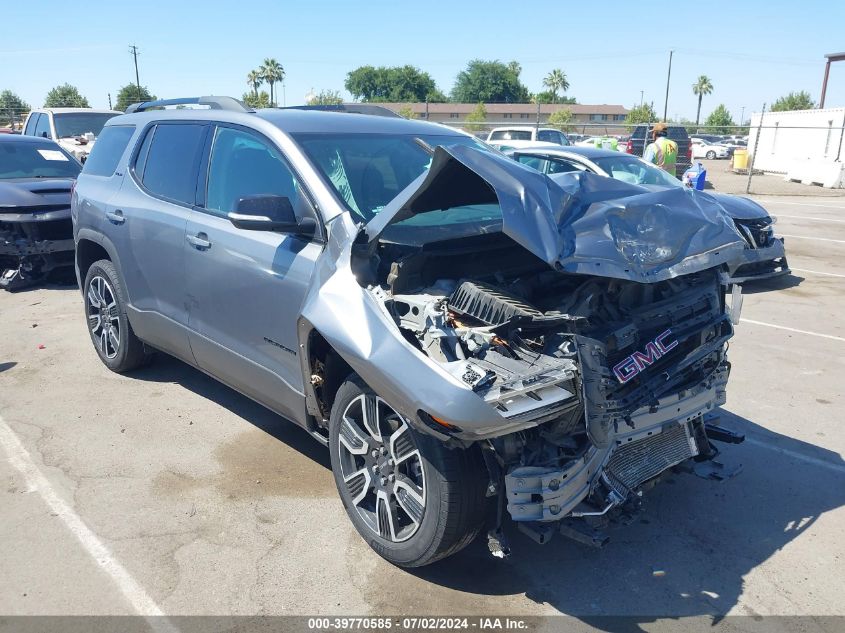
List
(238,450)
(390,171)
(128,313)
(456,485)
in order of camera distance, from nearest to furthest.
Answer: (456,485) < (390,171) < (238,450) < (128,313)

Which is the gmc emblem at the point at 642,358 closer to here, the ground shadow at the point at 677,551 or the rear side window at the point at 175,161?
the ground shadow at the point at 677,551

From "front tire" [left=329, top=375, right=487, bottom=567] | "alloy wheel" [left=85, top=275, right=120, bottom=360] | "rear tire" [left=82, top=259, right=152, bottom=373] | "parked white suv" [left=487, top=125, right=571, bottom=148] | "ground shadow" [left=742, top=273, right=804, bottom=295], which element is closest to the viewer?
"front tire" [left=329, top=375, right=487, bottom=567]

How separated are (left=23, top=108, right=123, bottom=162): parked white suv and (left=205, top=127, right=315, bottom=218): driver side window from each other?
1142cm

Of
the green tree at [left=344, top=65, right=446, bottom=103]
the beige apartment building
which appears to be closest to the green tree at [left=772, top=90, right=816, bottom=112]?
the beige apartment building

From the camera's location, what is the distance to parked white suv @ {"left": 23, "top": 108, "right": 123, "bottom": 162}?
14422 mm

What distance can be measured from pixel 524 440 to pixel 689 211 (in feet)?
5.08

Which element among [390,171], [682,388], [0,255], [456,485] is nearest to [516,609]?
[456,485]

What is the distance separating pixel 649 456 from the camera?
3350 mm

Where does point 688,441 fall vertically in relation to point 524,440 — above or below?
below

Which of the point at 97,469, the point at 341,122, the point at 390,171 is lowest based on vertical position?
the point at 97,469

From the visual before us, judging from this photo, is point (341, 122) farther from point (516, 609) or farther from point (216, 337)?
point (516, 609)

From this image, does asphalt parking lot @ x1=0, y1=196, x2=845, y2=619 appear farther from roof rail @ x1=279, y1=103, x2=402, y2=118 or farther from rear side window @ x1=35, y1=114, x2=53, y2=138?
rear side window @ x1=35, y1=114, x2=53, y2=138

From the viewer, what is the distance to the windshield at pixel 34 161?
9.46m

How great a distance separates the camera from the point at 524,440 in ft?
9.59
